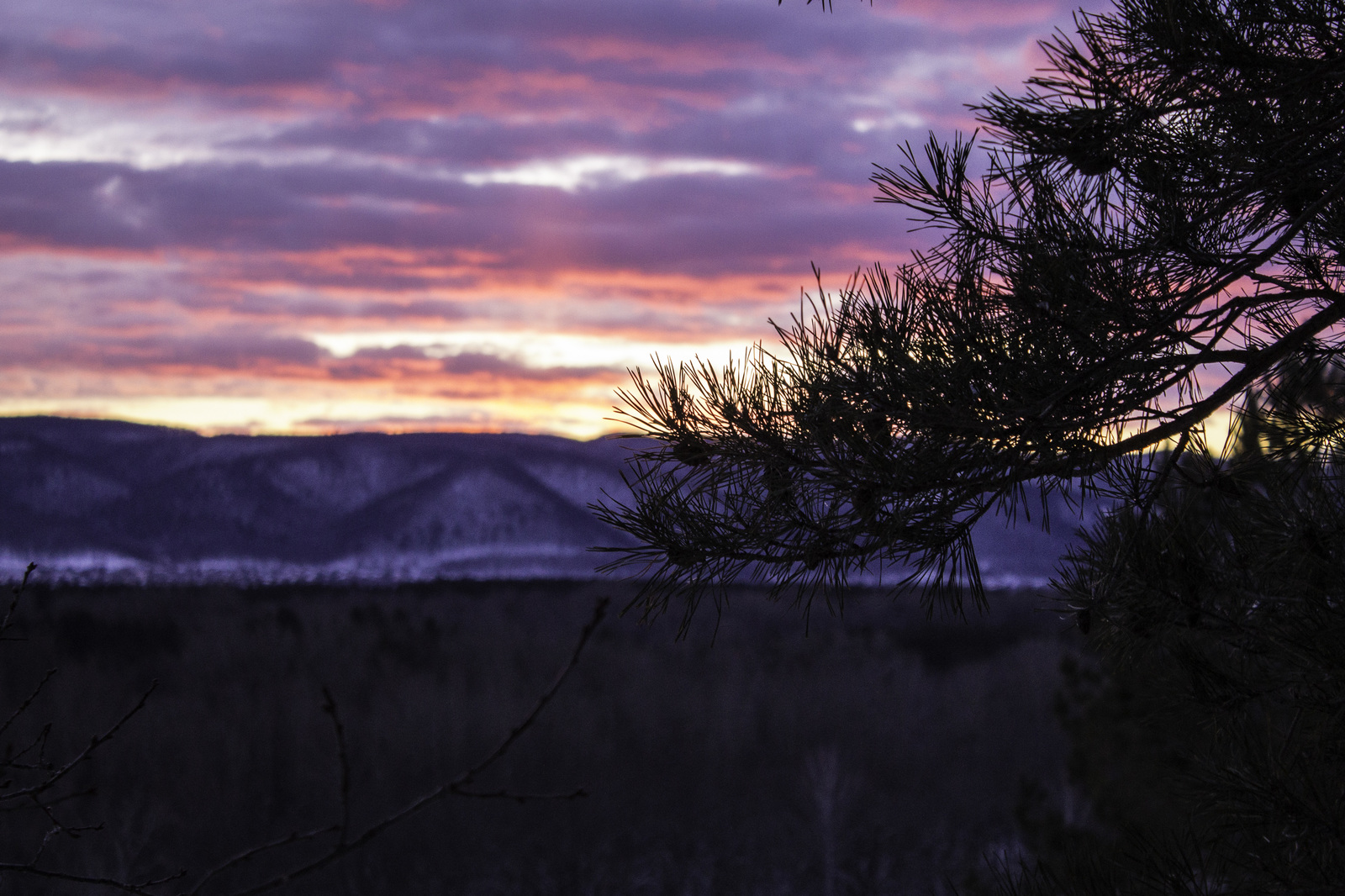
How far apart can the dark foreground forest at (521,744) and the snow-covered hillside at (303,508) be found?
28.1ft

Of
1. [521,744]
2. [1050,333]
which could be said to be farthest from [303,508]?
[1050,333]

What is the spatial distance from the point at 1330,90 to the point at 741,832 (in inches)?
1507

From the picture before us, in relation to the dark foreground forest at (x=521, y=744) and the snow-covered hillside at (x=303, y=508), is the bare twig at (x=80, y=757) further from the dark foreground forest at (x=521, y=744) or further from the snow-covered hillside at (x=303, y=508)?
the snow-covered hillside at (x=303, y=508)

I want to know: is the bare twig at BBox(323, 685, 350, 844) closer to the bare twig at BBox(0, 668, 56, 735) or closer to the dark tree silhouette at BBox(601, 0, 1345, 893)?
the bare twig at BBox(0, 668, 56, 735)

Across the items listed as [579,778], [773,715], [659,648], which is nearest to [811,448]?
[579,778]

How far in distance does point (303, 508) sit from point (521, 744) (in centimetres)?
4526

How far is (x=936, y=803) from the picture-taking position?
134 feet

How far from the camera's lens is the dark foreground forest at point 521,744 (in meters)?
34.7

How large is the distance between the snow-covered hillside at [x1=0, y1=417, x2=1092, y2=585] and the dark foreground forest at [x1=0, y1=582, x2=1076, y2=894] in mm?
8550

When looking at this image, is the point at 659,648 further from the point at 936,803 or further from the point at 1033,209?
the point at 1033,209

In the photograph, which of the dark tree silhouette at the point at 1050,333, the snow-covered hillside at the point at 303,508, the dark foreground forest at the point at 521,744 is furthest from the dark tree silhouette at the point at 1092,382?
the snow-covered hillside at the point at 303,508

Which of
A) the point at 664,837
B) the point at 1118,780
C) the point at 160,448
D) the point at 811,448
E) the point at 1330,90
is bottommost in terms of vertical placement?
the point at 664,837

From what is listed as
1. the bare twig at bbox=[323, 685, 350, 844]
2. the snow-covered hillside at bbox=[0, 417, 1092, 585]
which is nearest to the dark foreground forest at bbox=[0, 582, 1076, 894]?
the snow-covered hillside at bbox=[0, 417, 1092, 585]

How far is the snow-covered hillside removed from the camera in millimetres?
57031
